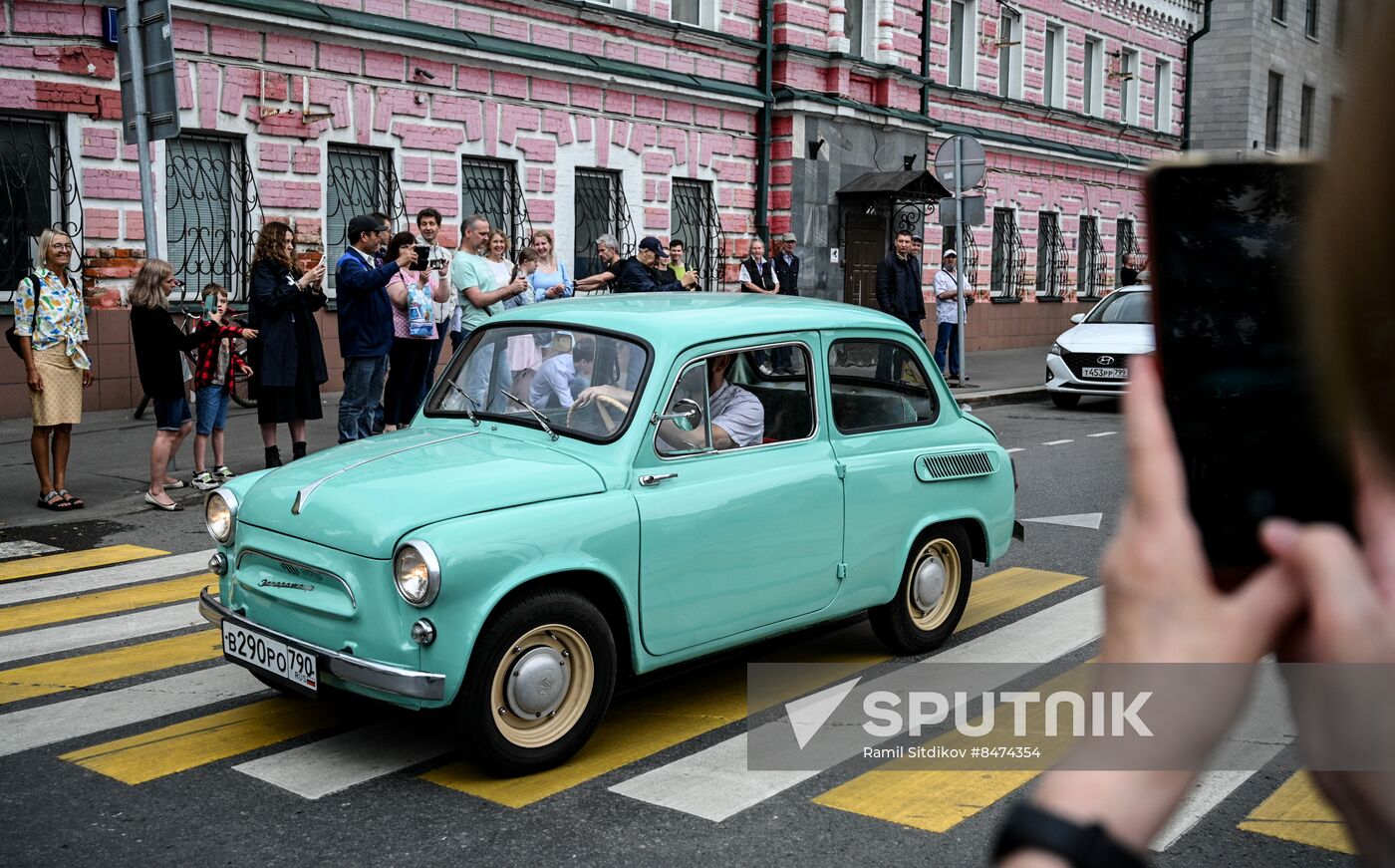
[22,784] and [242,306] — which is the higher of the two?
[242,306]

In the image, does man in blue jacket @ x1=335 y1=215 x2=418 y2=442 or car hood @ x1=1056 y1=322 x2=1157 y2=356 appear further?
car hood @ x1=1056 y1=322 x2=1157 y2=356

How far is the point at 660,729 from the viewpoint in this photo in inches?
216

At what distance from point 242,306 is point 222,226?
3.11ft

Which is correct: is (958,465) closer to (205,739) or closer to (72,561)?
(205,739)

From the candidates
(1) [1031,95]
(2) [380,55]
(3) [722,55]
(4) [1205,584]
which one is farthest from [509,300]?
(1) [1031,95]

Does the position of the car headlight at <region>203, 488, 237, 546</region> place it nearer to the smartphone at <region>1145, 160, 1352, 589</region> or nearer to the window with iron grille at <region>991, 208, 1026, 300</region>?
the smartphone at <region>1145, 160, 1352, 589</region>

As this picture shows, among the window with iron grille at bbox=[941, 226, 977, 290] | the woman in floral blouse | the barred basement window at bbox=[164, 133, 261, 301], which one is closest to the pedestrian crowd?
the woman in floral blouse

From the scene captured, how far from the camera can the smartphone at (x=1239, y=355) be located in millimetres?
857

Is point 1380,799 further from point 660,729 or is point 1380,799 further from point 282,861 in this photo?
point 660,729

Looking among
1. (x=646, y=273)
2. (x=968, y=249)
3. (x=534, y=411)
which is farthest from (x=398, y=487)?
(x=968, y=249)

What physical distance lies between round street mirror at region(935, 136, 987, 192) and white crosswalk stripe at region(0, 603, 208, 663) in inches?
544

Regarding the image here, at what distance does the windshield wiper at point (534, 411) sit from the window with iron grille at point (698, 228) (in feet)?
50.2

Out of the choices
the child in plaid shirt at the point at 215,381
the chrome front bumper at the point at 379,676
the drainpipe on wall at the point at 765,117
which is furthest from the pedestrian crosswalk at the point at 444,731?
the drainpipe on wall at the point at 765,117

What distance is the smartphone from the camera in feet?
2.81
